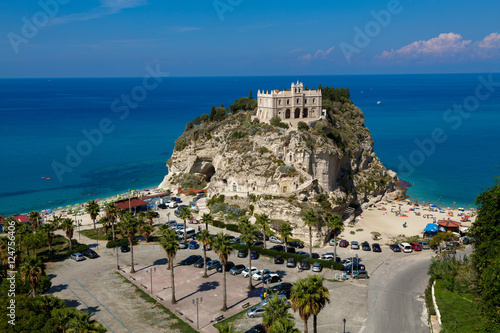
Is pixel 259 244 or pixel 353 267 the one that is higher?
pixel 259 244

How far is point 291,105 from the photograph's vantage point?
276 feet

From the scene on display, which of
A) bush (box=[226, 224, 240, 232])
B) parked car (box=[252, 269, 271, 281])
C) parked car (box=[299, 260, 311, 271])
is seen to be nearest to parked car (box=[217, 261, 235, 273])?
parked car (box=[252, 269, 271, 281])

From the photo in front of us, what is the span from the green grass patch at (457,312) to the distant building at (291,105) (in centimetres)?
4757

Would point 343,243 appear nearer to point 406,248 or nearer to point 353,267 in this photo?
point 406,248

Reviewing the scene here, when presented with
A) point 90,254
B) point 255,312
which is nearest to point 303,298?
point 255,312

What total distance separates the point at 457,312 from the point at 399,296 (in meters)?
7.62

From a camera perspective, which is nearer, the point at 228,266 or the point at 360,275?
the point at 360,275

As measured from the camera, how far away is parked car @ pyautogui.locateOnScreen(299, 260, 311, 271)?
5250 cm

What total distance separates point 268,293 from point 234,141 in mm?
41878

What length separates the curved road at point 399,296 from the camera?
39.6 m

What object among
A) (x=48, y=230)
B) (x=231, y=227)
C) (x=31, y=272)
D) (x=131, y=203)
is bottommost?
(x=231, y=227)

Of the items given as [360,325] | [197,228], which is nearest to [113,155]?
[197,228]

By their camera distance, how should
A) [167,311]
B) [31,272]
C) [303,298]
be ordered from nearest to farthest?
[303,298]
[31,272]
[167,311]

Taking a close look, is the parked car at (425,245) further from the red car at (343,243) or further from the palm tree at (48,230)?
the palm tree at (48,230)
